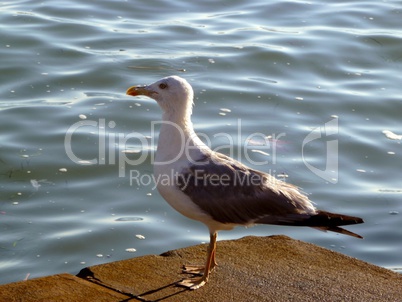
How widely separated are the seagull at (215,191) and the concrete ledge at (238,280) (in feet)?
0.64

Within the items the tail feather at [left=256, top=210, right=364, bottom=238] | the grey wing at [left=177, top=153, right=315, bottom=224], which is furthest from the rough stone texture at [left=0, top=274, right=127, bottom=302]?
the tail feather at [left=256, top=210, right=364, bottom=238]

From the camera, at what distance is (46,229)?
22.9ft

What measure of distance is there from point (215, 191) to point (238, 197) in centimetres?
15

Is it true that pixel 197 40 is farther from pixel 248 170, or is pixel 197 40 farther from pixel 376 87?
pixel 248 170

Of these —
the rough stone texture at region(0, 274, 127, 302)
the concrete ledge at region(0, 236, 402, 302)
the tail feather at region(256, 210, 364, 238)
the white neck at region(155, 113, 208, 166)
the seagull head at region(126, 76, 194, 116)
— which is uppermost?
the seagull head at region(126, 76, 194, 116)

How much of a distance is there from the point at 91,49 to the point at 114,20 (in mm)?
1232

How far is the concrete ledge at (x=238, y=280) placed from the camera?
178 inches

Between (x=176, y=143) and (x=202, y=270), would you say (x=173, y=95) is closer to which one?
(x=176, y=143)

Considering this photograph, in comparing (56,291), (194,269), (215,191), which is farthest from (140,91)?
(56,291)

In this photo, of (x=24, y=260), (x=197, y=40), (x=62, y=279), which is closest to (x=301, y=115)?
(x=197, y=40)

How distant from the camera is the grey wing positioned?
16.5ft

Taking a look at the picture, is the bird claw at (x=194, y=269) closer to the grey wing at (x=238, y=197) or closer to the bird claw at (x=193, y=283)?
the bird claw at (x=193, y=283)

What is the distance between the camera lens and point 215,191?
508 cm

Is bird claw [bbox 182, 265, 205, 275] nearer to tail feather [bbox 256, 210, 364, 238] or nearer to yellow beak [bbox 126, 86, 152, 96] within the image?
tail feather [bbox 256, 210, 364, 238]
